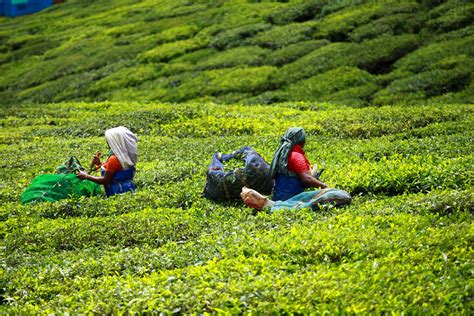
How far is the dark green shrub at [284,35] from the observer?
3541cm

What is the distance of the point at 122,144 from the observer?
13094mm

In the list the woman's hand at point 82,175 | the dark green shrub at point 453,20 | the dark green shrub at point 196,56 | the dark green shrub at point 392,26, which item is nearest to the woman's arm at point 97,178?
the woman's hand at point 82,175

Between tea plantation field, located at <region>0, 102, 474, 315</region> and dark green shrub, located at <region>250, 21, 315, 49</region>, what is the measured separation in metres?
17.0

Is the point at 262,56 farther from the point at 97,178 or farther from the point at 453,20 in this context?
the point at 97,178

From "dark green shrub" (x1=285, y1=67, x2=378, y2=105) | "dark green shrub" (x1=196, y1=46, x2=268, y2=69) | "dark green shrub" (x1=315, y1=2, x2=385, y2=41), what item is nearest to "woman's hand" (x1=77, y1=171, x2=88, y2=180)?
"dark green shrub" (x1=285, y1=67, x2=378, y2=105)

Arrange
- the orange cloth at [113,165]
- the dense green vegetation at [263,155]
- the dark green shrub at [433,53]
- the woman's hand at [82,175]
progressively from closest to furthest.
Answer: the dense green vegetation at [263,155] < the orange cloth at [113,165] < the woman's hand at [82,175] < the dark green shrub at [433,53]

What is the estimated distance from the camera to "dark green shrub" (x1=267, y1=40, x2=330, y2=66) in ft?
109

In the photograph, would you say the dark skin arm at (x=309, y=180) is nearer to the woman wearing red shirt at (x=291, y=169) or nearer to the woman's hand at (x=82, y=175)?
A: the woman wearing red shirt at (x=291, y=169)

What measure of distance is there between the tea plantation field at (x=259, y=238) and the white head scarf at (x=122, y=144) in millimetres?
730

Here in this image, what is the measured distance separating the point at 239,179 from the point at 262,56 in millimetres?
22884

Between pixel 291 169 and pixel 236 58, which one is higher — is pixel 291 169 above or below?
above

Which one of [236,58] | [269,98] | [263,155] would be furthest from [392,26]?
[263,155]

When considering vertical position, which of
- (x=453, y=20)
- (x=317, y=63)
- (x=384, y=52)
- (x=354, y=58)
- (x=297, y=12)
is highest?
(x=297, y=12)

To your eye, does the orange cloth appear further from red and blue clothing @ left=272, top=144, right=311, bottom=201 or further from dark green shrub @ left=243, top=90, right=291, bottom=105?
dark green shrub @ left=243, top=90, right=291, bottom=105
